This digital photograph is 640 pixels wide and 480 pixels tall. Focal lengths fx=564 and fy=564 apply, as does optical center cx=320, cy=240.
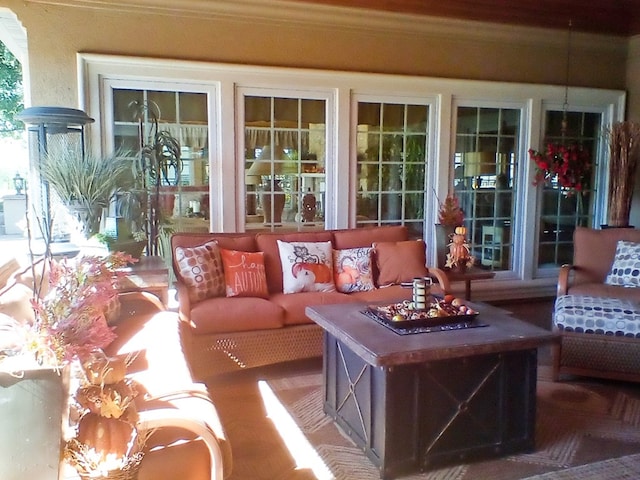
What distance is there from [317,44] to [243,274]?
2355mm

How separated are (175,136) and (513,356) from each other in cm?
335

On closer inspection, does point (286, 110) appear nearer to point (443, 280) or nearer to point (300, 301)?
point (300, 301)

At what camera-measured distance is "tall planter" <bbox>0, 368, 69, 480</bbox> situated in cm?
148

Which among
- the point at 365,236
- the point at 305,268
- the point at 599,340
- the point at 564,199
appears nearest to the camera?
the point at 599,340

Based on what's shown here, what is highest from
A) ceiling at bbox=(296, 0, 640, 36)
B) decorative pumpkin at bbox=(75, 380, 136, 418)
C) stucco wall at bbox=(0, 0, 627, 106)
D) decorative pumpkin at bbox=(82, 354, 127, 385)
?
ceiling at bbox=(296, 0, 640, 36)

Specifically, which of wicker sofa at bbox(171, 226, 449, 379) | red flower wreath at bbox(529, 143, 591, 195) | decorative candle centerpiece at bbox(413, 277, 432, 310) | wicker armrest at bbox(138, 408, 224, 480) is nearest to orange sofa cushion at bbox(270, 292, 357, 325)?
wicker sofa at bbox(171, 226, 449, 379)

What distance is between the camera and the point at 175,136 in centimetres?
481

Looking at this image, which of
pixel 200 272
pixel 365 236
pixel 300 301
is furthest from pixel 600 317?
pixel 200 272

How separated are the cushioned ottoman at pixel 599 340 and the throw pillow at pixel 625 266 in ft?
2.00

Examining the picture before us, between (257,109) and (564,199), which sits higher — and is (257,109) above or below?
above

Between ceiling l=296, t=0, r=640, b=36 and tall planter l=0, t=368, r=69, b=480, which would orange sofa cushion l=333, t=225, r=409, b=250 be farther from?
tall planter l=0, t=368, r=69, b=480

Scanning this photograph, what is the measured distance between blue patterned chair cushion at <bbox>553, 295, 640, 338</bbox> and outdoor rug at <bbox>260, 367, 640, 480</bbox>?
0.37m

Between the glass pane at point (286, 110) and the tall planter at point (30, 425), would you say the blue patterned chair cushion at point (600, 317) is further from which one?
the tall planter at point (30, 425)

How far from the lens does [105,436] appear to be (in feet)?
5.42
